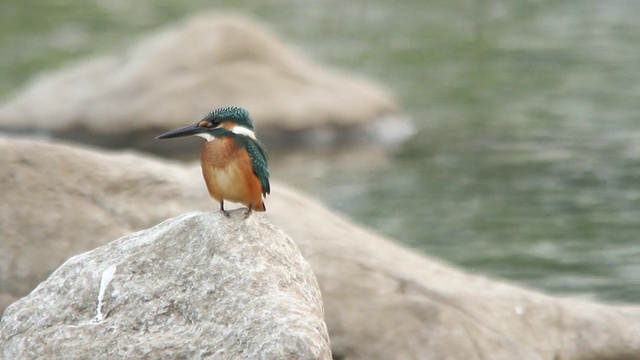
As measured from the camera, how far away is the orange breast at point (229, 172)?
6.41 m

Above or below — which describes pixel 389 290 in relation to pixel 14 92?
above

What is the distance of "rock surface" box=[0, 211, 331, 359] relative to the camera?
6.15m

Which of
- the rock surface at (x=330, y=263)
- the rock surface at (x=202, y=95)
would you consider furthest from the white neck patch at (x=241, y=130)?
the rock surface at (x=202, y=95)

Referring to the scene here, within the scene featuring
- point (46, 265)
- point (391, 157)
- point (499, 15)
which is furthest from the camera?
point (499, 15)

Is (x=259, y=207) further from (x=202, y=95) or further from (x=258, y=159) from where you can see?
(x=202, y=95)

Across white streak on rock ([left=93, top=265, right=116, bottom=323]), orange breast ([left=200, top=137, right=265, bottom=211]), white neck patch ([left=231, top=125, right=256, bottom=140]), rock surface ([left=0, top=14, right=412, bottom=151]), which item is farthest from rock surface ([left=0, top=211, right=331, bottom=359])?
rock surface ([left=0, top=14, right=412, bottom=151])

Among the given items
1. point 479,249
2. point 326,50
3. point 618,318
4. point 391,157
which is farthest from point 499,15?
point 618,318

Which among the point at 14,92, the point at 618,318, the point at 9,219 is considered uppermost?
the point at 9,219

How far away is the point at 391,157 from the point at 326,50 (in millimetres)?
5850

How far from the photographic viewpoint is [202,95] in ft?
63.9

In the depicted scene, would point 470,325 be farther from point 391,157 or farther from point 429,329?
point 391,157

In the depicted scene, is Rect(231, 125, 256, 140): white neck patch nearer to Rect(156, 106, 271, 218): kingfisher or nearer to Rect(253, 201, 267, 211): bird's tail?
Rect(156, 106, 271, 218): kingfisher

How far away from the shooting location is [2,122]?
20203 mm

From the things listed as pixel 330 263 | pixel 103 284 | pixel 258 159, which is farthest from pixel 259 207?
pixel 330 263
